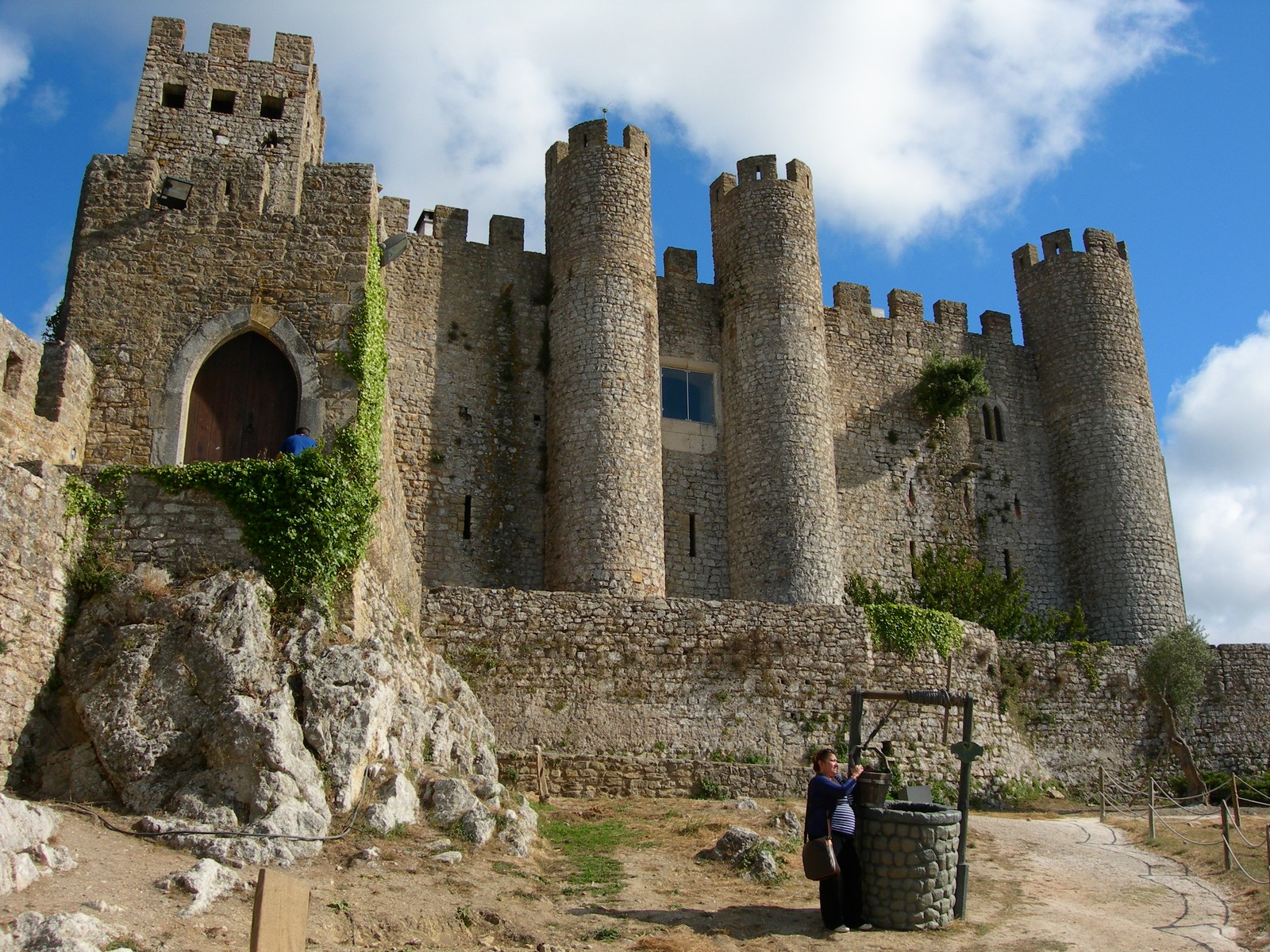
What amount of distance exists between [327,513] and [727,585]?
41.5ft

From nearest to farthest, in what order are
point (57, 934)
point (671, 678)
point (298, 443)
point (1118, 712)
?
point (57, 934)
point (298, 443)
point (671, 678)
point (1118, 712)

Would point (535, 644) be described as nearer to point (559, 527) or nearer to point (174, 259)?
point (559, 527)

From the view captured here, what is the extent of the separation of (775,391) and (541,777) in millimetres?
11432

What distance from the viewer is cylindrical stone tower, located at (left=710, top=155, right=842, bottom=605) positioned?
22.7 metres

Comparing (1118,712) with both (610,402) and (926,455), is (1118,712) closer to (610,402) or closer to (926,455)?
(926,455)

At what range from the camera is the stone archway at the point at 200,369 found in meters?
13.4

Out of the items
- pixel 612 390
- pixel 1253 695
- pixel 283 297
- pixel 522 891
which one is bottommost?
pixel 522 891

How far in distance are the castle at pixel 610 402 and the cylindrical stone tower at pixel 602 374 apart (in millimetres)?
63

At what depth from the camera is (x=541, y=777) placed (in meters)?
15.2

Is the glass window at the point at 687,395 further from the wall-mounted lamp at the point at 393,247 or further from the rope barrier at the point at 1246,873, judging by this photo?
the rope barrier at the point at 1246,873

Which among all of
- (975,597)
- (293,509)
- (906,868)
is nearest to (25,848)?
(293,509)

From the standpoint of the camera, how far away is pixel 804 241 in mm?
25438

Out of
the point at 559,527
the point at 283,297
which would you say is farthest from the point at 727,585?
the point at 283,297

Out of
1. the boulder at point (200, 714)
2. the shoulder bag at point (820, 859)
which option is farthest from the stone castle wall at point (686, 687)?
the shoulder bag at point (820, 859)
